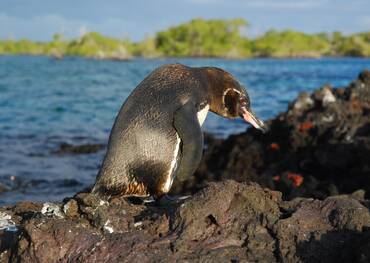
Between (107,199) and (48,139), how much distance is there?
13.0 meters

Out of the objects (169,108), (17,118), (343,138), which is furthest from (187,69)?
(17,118)

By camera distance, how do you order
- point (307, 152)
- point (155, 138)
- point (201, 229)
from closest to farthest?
point (201, 229) < point (155, 138) < point (307, 152)

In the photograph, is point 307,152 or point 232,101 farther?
point 307,152

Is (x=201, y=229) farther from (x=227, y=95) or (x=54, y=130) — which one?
(x=54, y=130)

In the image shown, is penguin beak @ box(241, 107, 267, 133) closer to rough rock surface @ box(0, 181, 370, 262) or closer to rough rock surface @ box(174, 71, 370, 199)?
rough rock surface @ box(0, 181, 370, 262)

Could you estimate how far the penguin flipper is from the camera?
4.21m

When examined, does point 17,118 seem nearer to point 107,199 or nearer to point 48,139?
point 48,139

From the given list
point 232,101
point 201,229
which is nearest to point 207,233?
point 201,229

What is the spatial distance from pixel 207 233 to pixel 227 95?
1748 mm

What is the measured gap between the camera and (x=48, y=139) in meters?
16.4

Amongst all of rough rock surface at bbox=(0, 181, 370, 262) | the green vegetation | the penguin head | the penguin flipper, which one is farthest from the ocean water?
the green vegetation

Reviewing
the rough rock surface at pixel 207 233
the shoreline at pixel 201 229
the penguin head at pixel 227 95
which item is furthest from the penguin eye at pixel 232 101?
the rough rock surface at pixel 207 233

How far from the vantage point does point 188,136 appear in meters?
4.20

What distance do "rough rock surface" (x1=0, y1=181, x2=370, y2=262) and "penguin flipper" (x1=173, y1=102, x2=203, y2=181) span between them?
0.81m
